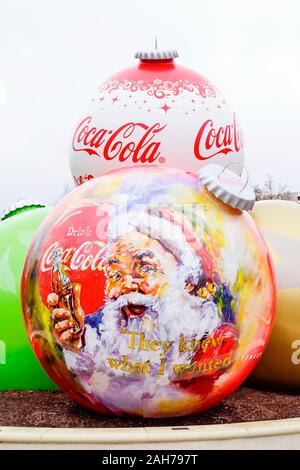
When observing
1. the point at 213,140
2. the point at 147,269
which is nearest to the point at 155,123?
the point at 213,140

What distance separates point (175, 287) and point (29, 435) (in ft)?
6.19

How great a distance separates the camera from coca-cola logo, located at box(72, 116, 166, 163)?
421 inches

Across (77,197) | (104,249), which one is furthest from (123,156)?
(104,249)

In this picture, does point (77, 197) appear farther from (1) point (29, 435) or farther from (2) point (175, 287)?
(1) point (29, 435)

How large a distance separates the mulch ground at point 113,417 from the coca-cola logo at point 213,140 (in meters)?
3.16

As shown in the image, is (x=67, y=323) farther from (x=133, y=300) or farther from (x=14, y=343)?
(x=14, y=343)

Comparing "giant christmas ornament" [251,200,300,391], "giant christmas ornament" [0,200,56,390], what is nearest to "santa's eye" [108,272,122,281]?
"giant christmas ornament" [0,200,56,390]

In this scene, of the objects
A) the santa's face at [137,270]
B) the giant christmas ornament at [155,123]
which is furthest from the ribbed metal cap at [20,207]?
the santa's face at [137,270]

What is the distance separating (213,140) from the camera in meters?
11.0

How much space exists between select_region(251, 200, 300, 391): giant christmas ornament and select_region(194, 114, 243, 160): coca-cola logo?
1.35 metres

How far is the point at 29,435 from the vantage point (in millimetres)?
7570

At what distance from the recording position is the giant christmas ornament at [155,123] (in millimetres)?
10742

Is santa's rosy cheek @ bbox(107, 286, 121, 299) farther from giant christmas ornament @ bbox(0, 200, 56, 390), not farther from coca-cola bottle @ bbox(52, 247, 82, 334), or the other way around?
giant christmas ornament @ bbox(0, 200, 56, 390)

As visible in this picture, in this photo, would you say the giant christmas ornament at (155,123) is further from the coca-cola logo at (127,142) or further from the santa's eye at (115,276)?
the santa's eye at (115,276)
